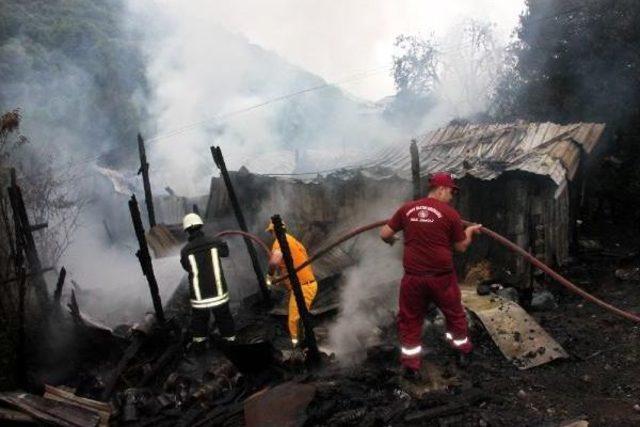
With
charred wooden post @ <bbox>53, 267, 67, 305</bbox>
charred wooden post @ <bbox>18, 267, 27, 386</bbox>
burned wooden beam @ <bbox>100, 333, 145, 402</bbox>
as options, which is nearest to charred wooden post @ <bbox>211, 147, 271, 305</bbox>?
burned wooden beam @ <bbox>100, 333, 145, 402</bbox>

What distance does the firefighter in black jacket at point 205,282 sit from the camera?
6.86 meters

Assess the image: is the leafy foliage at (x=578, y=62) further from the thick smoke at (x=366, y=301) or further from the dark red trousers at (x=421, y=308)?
the dark red trousers at (x=421, y=308)

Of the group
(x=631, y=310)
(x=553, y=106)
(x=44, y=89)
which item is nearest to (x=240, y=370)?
(x=631, y=310)

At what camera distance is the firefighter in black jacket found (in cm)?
686

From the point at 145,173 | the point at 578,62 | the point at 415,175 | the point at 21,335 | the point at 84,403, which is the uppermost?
the point at 578,62

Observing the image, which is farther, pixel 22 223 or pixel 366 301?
pixel 366 301

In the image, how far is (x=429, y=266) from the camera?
194 inches

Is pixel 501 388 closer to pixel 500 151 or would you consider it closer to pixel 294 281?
pixel 294 281

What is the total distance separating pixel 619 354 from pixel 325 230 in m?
7.35

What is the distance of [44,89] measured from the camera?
2689 cm

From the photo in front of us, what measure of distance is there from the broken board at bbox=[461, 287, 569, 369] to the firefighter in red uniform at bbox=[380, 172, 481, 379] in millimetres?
834

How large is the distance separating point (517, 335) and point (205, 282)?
4186mm

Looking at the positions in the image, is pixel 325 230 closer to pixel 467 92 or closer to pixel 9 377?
pixel 9 377


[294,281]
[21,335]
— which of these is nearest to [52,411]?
[21,335]
